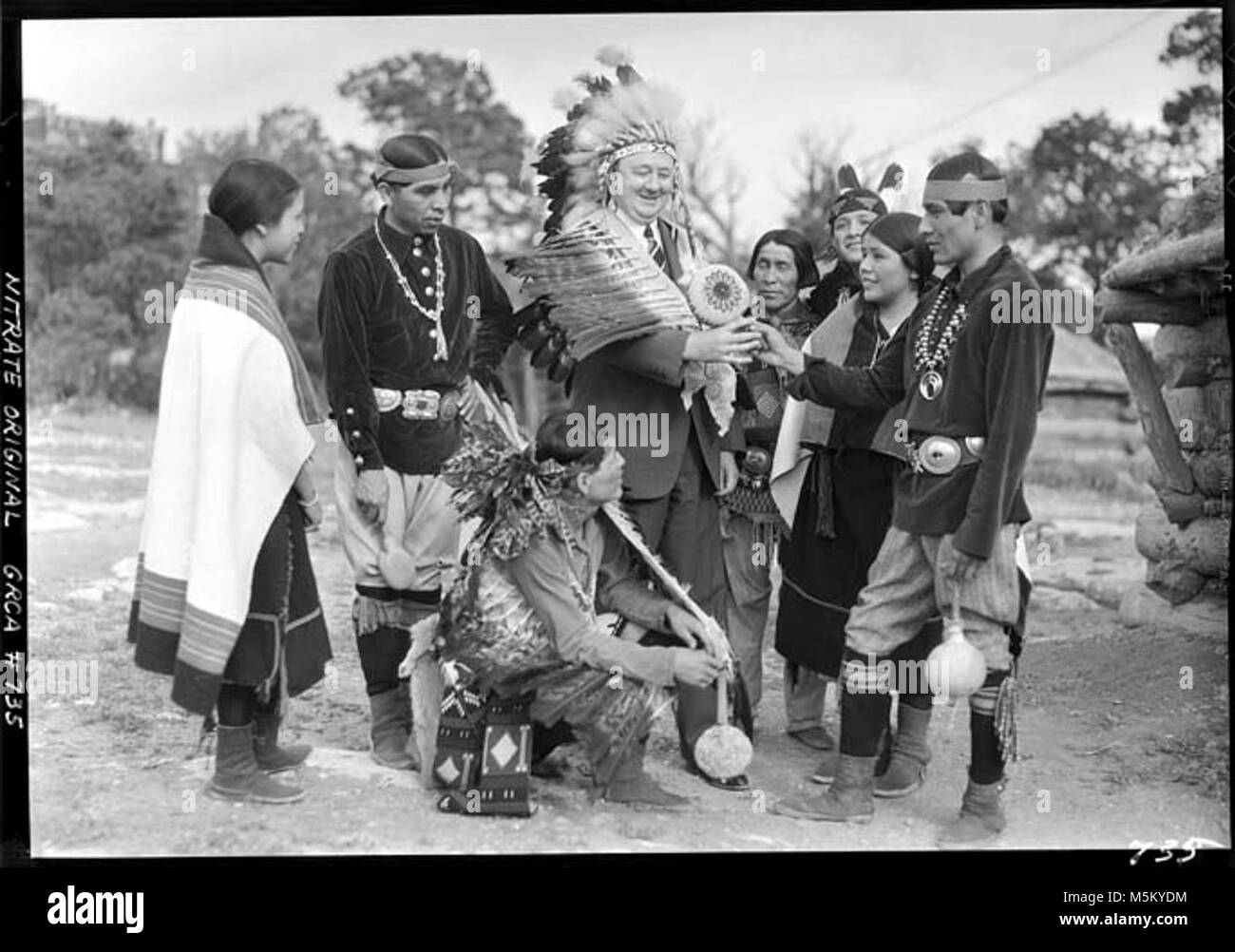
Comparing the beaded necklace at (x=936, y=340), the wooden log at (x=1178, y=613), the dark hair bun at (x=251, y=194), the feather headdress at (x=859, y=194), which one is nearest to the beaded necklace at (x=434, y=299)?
the dark hair bun at (x=251, y=194)

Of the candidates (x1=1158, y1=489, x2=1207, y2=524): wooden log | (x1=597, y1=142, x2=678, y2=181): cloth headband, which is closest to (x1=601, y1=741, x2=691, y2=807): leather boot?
(x1=597, y1=142, x2=678, y2=181): cloth headband

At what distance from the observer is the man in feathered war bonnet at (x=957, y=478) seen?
470 cm

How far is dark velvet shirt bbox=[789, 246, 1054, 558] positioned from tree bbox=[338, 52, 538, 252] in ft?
3.87

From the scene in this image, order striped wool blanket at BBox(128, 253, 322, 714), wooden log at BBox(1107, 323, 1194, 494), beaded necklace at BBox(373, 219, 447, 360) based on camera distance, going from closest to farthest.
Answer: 1. striped wool blanket at BBox(128, 253, 322, 714)
2. beaded necklace at BBox(373, 219, 447, 360)
3. wooden log at BBox(1107, 323, 1194, 494)

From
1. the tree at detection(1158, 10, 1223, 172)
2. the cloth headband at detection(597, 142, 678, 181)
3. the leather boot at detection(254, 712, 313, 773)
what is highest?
the tree at detection(1158, 10, 1223, 172)

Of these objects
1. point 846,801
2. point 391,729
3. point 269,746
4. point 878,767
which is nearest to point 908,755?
point 878,767

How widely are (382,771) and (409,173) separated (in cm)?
187

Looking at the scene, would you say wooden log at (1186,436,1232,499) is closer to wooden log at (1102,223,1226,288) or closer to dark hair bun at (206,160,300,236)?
wooden log at (1102,223,1226,288)

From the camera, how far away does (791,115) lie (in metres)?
5.16

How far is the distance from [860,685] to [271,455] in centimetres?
191

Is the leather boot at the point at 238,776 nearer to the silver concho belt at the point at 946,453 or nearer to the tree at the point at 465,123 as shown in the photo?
the tree at the point at 465,123

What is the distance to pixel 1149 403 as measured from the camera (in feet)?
20.5

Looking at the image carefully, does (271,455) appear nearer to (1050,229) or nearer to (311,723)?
(311,723)

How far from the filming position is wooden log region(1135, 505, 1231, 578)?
251 inches
